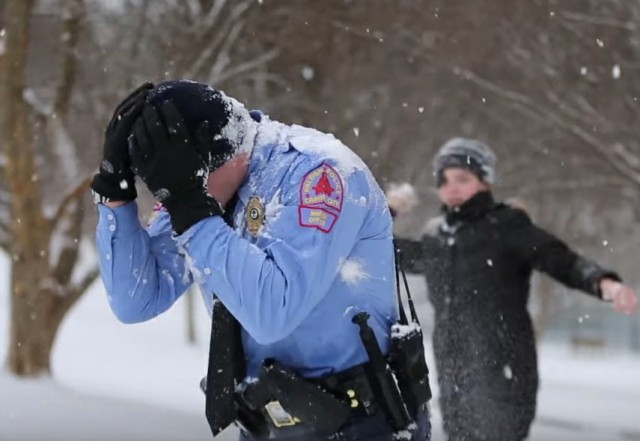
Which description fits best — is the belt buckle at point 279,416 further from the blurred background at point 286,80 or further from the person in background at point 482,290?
the blurred background at point 286,80

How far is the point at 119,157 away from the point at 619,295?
2.37 m

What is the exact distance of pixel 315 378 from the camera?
2.15m

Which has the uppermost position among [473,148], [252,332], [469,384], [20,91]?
[20,91]

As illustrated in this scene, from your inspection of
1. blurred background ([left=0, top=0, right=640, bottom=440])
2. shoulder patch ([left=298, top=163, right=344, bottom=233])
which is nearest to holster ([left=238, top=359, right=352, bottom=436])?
shoulder patch ([left=298, top=163, right=344, bottom=233])

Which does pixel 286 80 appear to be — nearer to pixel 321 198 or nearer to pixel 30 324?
pixel 30 324

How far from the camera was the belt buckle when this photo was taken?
85.2 inches

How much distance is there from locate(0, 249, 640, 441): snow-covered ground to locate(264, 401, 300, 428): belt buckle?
4154 mm

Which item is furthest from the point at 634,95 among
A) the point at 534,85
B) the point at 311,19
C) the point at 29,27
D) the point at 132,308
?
the point at 132,308

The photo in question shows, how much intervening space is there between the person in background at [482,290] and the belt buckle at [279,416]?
2330 millimetres

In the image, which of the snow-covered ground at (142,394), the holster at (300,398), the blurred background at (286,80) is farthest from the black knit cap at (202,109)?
the blurred background at (286,80)

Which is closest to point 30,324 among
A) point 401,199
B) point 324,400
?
point 401,199

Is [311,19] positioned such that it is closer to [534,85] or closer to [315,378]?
[534,85]

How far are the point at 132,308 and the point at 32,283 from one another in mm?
7754

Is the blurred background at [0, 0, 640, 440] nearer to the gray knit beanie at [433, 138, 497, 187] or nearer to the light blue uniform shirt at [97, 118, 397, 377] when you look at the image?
the gray knit beanie at [433, 138, 497, 187]
